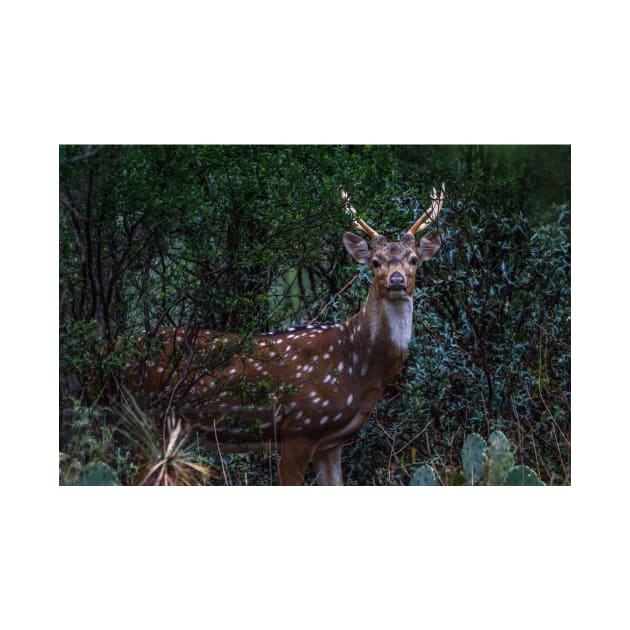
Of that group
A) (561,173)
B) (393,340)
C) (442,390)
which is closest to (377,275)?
(393,340)

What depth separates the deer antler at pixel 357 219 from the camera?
871cm

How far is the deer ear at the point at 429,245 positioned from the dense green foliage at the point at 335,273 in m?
0.52

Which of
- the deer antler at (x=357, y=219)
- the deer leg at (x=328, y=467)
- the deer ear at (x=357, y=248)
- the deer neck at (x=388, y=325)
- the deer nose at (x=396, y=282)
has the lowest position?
the deer leg at (x=328, y=467)

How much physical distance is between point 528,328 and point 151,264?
10.1 feet

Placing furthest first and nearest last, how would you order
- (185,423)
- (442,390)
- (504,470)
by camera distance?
(442,390) → (185,423) → (504,470)

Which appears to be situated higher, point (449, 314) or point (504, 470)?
point (449, 314)

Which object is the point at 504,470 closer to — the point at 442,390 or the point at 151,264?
the point at 442,390

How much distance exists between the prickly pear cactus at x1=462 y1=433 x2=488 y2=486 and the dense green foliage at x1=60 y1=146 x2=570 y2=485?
0.50m

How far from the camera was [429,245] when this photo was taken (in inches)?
347

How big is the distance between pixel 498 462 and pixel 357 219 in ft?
6.58

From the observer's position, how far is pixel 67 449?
332 inches

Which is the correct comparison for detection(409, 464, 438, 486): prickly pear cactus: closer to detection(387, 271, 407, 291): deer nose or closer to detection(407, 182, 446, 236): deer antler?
detection(387, 271, 407, 291): deer nose

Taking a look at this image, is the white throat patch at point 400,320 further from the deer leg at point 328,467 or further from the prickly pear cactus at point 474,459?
the deer leg at point 328,467

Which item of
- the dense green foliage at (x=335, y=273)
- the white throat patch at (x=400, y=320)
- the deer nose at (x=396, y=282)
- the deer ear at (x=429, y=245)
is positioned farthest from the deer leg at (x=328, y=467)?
the deer ear at (x=429, y=245)
